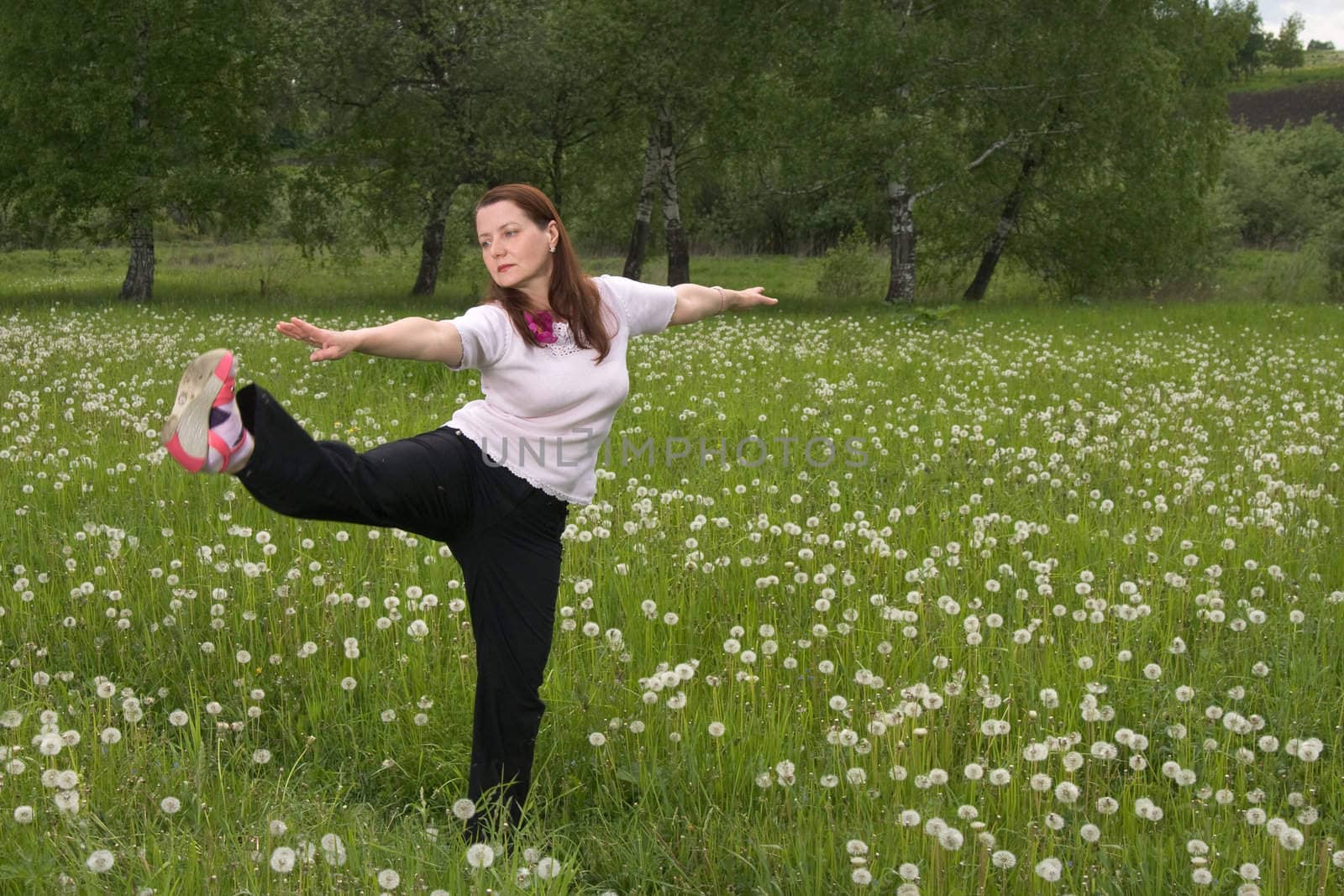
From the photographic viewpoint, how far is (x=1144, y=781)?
3924 millimetres

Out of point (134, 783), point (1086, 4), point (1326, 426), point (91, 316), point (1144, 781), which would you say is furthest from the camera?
point (1086, 4)

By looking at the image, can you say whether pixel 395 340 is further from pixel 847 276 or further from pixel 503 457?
pixel 847 276

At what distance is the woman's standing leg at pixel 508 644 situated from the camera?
361cm

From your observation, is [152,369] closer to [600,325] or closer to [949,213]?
[600,325]

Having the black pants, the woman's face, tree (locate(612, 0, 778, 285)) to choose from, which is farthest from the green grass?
the black pants

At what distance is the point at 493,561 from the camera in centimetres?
367

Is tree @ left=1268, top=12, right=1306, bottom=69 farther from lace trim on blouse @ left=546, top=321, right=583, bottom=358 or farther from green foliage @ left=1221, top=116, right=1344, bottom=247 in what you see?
lace trim on blouse @ left=546, top=321, right=583, bottom=358

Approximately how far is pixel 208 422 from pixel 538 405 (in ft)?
3.60

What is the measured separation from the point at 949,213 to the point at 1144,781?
83.8 feet

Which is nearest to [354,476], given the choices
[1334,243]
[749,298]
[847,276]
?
[749,298]

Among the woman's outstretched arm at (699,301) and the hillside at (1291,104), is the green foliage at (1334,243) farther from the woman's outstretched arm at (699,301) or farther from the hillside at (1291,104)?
the hillside at (1291,104)

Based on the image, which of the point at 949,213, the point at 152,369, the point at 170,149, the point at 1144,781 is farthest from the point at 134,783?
the point at 949,213

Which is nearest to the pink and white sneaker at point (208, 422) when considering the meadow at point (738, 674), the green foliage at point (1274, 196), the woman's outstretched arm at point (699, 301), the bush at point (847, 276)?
the meadow at point (738, 674)

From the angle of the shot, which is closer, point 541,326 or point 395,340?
point 395,340
